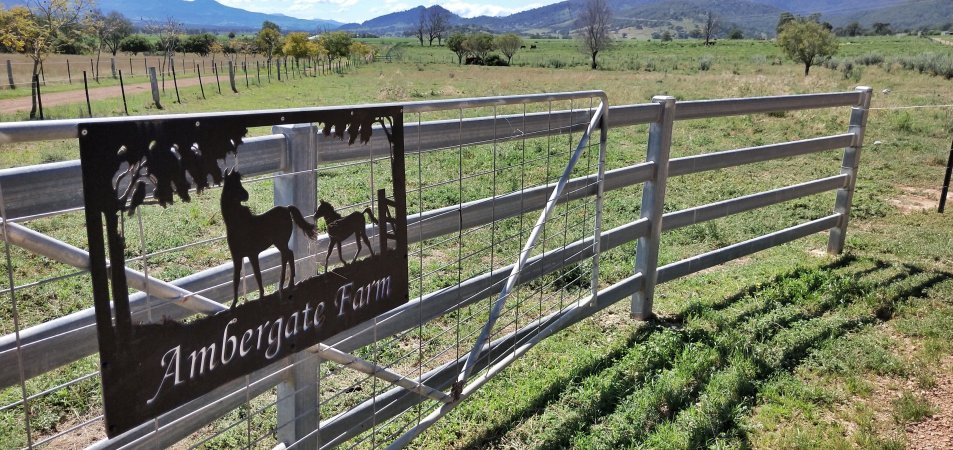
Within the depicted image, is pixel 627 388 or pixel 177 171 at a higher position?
pixel 177 171

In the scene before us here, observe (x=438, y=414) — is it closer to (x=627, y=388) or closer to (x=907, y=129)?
(x=627, y=388)

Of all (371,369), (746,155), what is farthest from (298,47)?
(371,369)

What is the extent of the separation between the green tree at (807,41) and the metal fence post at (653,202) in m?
47.5

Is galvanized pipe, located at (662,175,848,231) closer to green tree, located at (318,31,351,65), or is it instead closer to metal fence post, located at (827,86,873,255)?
metal fence post, located at (827,86,873,255)

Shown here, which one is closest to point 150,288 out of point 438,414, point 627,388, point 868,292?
point 438,414

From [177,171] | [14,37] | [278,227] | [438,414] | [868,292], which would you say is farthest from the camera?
[14,37]

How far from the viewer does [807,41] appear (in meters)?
47.9

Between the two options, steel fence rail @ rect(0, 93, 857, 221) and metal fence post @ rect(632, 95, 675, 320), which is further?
metal fence post @ rect(632, 95, 675, 320)

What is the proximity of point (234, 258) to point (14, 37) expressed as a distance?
2750 centimetres

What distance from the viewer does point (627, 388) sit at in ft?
13.6

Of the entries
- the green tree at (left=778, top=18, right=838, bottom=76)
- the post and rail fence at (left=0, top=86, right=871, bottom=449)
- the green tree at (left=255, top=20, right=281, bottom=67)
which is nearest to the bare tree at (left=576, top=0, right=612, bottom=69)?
the green tree at (left=255, top=20, right=281, bottom=67)

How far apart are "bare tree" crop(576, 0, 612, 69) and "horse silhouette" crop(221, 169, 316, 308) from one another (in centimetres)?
9603

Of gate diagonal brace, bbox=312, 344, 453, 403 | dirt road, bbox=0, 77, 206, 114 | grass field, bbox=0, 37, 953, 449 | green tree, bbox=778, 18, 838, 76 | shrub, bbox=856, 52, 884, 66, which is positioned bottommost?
dirt road, bbox=0, 77, 206, 114

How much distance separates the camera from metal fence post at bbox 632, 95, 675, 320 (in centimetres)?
485
